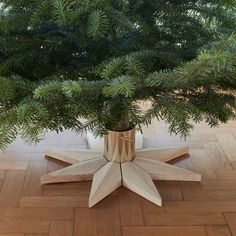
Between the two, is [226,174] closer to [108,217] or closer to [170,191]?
[170,191]

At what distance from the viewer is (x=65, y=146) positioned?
1.44m

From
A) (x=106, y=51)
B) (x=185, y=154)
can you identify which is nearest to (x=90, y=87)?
(x=106, y=51)

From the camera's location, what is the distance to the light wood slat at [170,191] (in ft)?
3.70

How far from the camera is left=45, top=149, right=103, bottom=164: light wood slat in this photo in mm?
1278

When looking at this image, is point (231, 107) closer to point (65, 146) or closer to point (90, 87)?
point (90, 87)

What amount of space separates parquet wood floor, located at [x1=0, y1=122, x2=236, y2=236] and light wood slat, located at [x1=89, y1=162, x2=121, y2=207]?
0.08 ft

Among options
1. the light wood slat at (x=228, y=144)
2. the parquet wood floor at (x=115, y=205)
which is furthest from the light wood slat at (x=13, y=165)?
the light wood slat at (x=228, y=144)

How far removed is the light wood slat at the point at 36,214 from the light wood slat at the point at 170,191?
0.28 meters

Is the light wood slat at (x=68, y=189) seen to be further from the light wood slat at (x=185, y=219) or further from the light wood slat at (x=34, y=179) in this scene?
the light wood slat at (x=185, y=219)

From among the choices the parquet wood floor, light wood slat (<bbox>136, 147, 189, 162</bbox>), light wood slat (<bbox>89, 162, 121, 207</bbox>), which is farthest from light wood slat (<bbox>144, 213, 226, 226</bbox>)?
light wood slat (<bbox>136, 147, 189, 162</bbox>)

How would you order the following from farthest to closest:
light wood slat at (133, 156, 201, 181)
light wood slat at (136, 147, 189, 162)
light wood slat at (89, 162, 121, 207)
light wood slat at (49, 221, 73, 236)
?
1. light wood slat at (136, 147, 189, 162)
2. light wood slat at (133, 156, 201, 181)
3. light wood slat at (89, 162, 121, 207)
4. light wood slat at (49, 221, 73, 236)

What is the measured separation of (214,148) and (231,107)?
2.27 feet

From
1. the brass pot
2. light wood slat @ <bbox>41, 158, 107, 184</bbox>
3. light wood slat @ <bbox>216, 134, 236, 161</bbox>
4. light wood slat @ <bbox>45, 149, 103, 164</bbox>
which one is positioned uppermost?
the brass pot

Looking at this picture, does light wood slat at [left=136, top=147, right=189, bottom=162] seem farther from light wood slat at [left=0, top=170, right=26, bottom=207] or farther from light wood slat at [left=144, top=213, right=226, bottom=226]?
light wood slat at [left=0, top=170, right=26, bottom=207]
